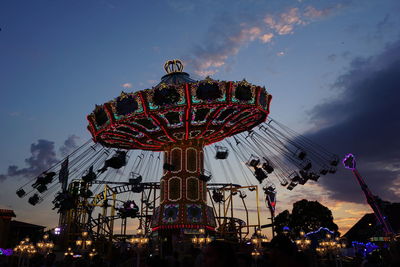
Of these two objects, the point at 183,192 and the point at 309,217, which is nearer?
the point at 183,192

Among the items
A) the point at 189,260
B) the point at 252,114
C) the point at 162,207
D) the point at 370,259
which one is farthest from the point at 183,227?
the point at 370,259

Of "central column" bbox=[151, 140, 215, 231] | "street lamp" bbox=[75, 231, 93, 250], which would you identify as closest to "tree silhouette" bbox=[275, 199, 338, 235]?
"central column" bbox=[151, 140, 215, 231]

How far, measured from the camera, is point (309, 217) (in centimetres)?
4838

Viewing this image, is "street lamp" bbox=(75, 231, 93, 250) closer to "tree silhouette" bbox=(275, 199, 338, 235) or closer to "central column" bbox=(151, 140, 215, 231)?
"central column" bbox=(151, 140, 215, 231)

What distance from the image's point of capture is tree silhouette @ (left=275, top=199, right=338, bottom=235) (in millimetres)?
47397

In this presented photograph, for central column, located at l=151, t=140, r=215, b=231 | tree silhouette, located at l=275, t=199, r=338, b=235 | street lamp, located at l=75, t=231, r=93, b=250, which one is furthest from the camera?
tree silhouette, located at l=275, t=199, r=338, b=235

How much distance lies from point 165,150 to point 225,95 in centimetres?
762

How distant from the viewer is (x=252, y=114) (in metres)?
23.1

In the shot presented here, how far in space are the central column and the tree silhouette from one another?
91.0ft

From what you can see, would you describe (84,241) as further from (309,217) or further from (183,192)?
(309,217)

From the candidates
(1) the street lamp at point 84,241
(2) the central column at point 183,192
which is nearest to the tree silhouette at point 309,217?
(2) the central column at point 183,192

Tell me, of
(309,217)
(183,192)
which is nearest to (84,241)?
(183,192)

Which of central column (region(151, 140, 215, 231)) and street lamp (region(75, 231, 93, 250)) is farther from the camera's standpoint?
central column (region(151, 140, 215, 231))

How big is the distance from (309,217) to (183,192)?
31205 mm
